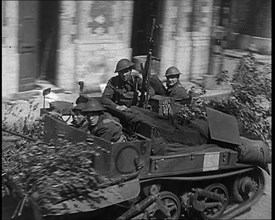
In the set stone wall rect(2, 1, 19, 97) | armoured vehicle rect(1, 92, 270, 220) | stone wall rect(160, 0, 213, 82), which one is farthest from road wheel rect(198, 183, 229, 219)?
stone wall rect(160, 0, 213, 82)

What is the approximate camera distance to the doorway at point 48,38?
8062 millimetres

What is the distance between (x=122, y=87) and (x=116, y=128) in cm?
194

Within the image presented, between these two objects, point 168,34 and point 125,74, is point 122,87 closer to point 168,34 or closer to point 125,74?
point 125,74

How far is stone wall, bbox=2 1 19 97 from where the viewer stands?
8.67m

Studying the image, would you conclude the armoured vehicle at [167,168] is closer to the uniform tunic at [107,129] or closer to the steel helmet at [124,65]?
the uniform tunic at [107,129]

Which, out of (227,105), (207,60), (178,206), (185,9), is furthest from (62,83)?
(207,60)

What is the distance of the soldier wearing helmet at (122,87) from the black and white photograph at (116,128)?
0.6 inches

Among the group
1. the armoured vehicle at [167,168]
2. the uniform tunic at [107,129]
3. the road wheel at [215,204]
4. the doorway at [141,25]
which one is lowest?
the road wheel at [215,204]

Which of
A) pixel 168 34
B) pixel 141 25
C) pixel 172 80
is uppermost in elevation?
pixel 141 25

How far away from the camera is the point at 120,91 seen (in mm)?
7992

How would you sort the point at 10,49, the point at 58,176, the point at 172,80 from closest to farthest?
the point at 58,176
the point at 172,80
the point at 10,49

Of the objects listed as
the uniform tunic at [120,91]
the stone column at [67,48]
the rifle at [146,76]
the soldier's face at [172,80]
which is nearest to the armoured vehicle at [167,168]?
the rifle at [146,76]

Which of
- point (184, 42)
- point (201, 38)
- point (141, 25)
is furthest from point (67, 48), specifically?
point (201, 38)

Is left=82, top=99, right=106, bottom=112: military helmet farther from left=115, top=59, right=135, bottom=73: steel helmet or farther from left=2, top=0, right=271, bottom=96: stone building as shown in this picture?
left=2, top=0, right=271, bottom=96: stone building
